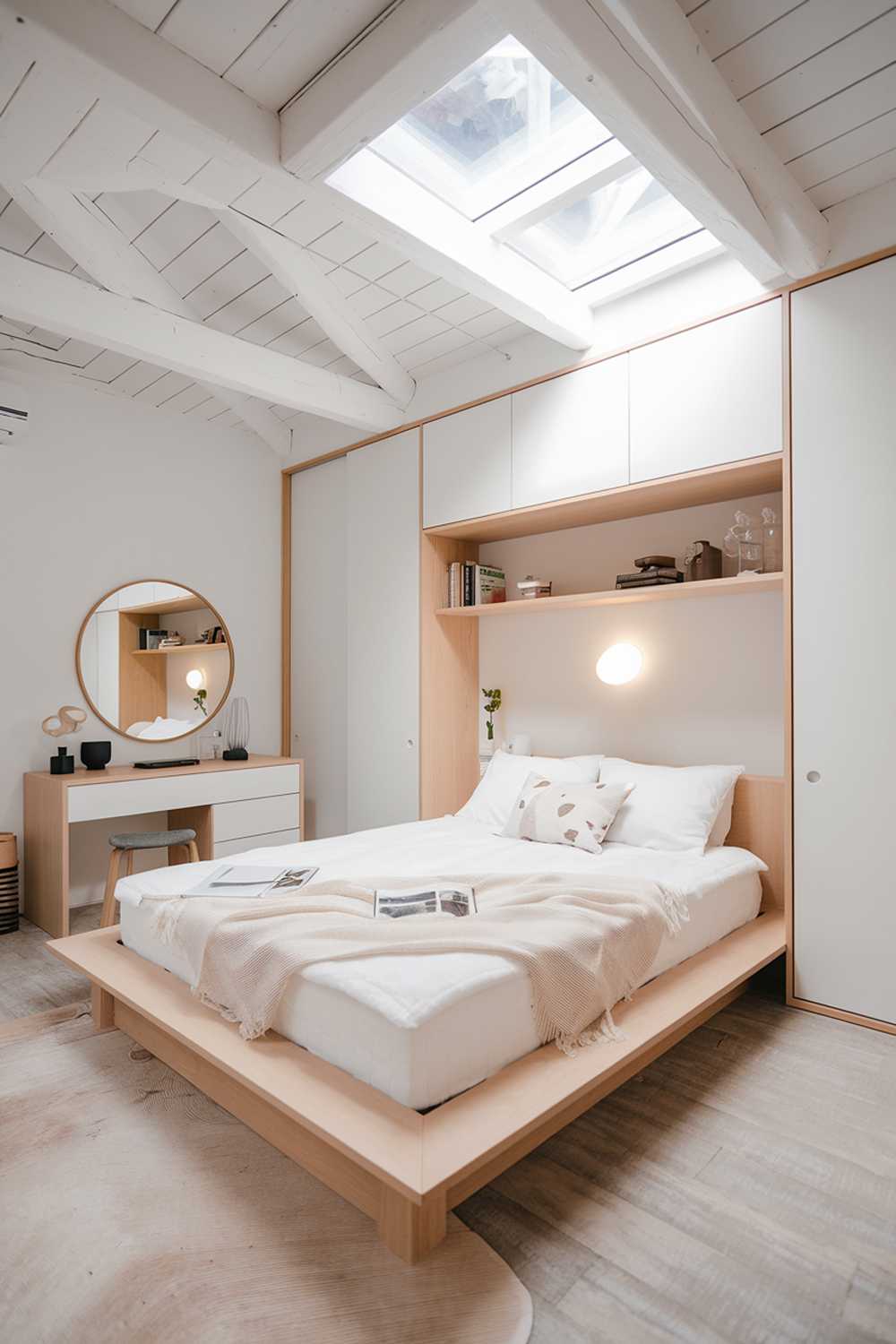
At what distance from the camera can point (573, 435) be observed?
3283mm

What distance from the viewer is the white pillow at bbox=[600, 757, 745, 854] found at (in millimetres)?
2924

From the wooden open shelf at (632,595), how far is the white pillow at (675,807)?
70 cm

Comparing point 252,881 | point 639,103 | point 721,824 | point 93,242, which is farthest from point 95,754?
point 639,103

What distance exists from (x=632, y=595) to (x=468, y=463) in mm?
1054

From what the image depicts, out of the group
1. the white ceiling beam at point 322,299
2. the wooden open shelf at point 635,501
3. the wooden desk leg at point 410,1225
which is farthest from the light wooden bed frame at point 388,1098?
the white ceiling beam at point 322,299

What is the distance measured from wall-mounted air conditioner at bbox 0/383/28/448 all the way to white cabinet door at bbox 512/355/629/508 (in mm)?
2343

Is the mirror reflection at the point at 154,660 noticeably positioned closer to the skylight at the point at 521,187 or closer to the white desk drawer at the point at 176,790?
the white desk drawer at the point at 176,790

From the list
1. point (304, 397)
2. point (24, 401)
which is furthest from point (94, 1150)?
point (24, 401)

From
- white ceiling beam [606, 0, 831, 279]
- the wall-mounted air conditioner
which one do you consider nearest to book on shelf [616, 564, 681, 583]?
white ceiling beam [606, 0, 831, 279]

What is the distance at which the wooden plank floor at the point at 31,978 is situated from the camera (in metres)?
2.73

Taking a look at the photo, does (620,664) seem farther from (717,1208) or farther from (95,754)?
(95,754)

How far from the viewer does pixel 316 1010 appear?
1835 millimetres

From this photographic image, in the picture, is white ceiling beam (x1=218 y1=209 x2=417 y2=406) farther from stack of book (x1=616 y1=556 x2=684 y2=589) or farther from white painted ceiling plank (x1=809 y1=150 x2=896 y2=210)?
white painted ceiling plank (x1=809 y1=150 x2=896 y2=210)

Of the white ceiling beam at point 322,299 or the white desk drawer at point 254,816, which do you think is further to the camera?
the white desk drawer at point 254,816
